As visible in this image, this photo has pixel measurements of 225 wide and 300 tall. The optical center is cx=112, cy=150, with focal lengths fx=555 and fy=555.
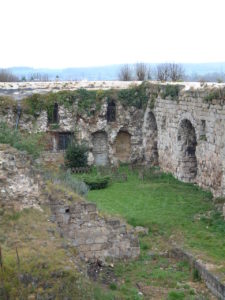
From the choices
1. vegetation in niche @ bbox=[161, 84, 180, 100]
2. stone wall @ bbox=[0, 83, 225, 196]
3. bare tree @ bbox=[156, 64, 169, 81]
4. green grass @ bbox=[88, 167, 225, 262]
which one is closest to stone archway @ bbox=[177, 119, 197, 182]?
stone wall @ bbox=[0, 83, 225, 196]

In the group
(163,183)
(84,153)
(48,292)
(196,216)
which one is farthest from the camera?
(84,153)

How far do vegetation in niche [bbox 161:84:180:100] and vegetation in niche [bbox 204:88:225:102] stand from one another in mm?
2934

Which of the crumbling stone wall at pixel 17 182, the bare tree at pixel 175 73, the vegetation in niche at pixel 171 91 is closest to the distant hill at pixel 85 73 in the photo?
the bare tree at pixel 175 73

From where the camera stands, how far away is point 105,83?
27.1m

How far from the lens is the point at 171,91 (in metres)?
22.5

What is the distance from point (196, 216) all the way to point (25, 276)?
9.16m

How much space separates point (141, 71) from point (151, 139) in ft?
38.0

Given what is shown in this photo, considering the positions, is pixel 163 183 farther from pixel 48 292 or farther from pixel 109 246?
pixel 48 292

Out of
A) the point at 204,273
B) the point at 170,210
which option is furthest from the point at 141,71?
the point at 204,273

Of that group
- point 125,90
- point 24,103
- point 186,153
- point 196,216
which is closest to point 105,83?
point 125,90

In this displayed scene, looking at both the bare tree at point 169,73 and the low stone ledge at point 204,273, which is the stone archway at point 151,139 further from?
the low stone ledge at point 204,273

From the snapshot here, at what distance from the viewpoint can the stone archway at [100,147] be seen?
2597 centimetres

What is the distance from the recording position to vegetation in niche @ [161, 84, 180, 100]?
22.2m

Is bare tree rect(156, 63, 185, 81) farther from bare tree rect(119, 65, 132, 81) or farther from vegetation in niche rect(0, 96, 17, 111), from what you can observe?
vegetation in niche rect(0, 96, 17, 111)
